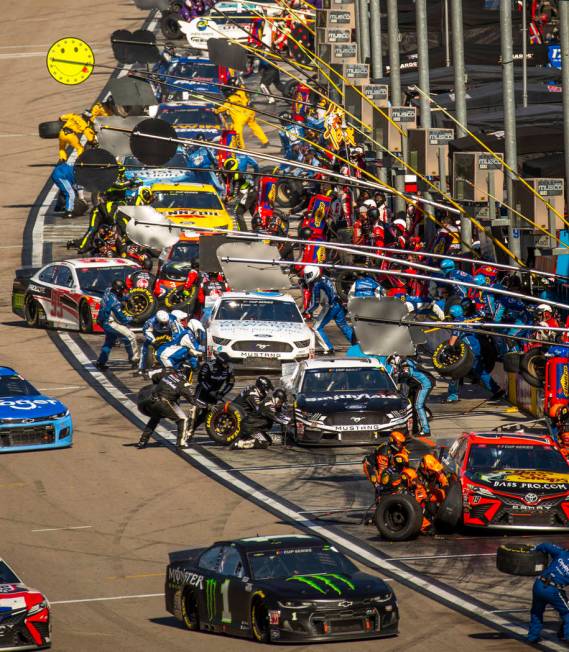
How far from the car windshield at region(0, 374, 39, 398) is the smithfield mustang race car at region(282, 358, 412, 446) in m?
3.74

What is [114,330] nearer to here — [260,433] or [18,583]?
[260,433]

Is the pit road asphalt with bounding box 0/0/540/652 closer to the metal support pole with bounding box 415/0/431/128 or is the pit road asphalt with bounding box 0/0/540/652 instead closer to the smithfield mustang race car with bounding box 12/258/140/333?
the smithfield mustang race car with bounding box 12/258/140/333

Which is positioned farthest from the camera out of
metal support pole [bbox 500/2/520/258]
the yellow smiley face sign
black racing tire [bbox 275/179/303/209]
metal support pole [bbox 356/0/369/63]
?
metal support pole [bbox 356/0/369/63]

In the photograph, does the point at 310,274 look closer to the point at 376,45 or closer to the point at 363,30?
the point at 376,45

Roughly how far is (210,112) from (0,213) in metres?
6.05

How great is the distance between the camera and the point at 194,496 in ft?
82.0

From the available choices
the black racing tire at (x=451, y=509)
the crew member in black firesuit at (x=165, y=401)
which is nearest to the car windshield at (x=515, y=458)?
the black racing tire at (x=451, y=509)

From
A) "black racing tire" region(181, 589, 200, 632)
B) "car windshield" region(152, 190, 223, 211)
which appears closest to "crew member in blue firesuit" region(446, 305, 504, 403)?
"car windshield" region(152, 190, 223, 211)

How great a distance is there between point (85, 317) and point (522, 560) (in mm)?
19514

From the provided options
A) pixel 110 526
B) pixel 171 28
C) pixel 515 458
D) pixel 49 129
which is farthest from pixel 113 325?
pixel 171 28

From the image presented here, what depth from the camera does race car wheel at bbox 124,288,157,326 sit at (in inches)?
1367

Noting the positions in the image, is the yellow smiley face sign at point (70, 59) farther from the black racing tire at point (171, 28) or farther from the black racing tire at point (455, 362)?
the black racing tire at point (171, 28)

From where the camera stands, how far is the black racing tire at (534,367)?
92.7 ft

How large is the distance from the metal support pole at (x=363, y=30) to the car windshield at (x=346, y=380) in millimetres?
22775
